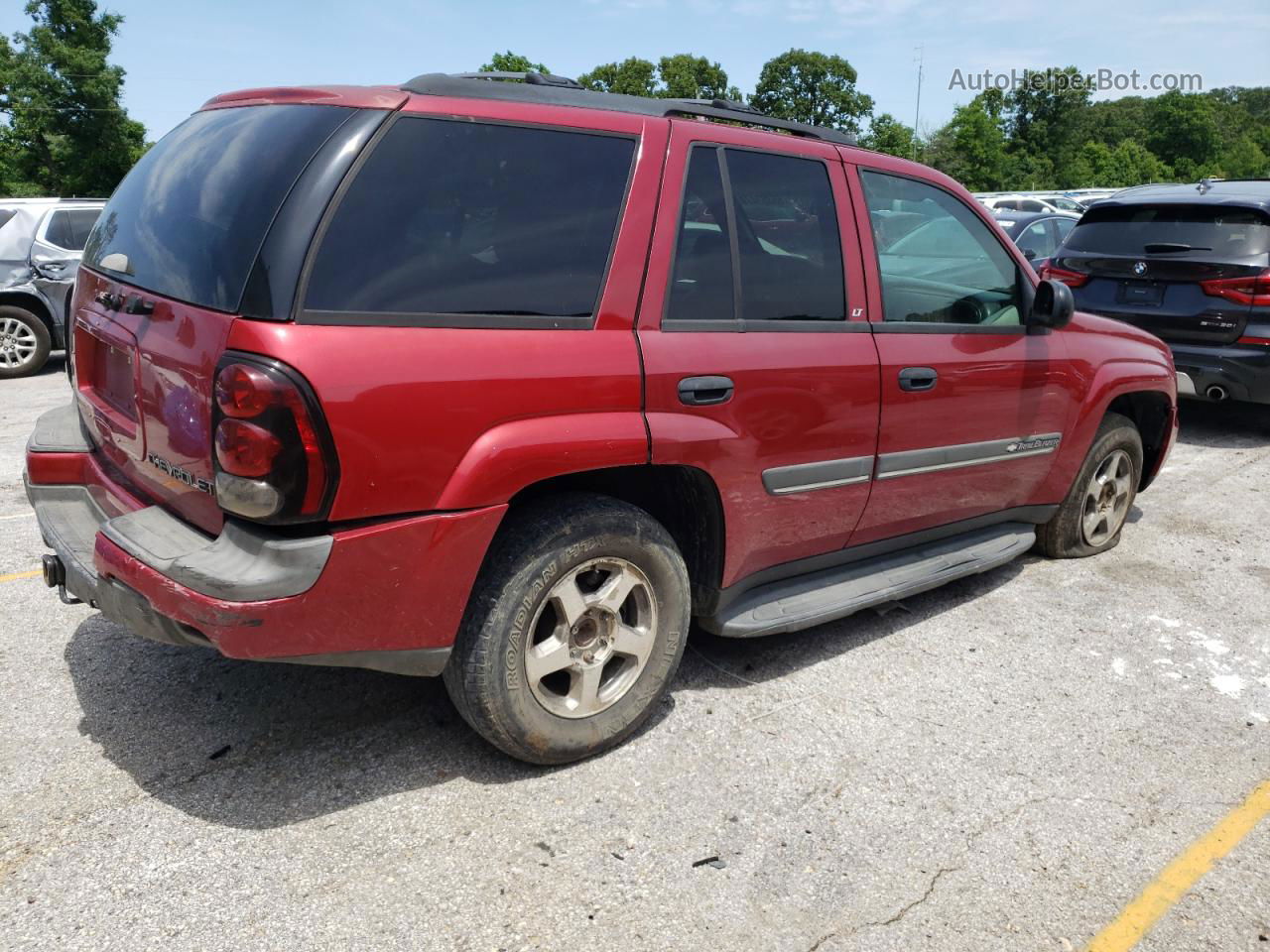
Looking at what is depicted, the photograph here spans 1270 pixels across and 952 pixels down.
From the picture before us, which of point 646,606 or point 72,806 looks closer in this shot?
point 72,806

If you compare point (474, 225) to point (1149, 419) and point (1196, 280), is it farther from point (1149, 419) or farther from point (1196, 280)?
point (1196, 280)

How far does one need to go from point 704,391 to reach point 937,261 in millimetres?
1494

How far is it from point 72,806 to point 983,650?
126 inches

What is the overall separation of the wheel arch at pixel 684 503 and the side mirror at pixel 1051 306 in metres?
1.87

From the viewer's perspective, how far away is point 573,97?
3023 millimetres

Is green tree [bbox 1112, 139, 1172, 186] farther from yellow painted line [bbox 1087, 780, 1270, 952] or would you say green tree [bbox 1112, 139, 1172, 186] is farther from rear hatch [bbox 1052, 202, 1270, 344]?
yellow painted line [bbox 1087, 780, 1270, 952]

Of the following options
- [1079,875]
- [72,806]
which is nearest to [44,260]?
[72,806]

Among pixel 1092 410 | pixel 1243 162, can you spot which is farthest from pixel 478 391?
pixel 1243 162

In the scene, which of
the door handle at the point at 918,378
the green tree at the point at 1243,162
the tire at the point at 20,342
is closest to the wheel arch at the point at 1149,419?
the door handle at the point at 918,378

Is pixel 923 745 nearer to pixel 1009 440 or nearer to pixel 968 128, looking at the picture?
pixel 1009 440

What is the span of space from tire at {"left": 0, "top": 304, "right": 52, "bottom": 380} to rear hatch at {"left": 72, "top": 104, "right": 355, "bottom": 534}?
7.99m

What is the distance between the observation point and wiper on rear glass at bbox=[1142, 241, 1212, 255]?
7.45 metres

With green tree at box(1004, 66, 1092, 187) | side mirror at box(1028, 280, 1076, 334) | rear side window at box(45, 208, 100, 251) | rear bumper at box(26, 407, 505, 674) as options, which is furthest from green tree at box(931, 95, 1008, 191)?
rear bumper at box(26, 407, 505, 674)

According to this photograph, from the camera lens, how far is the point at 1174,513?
604 cm
